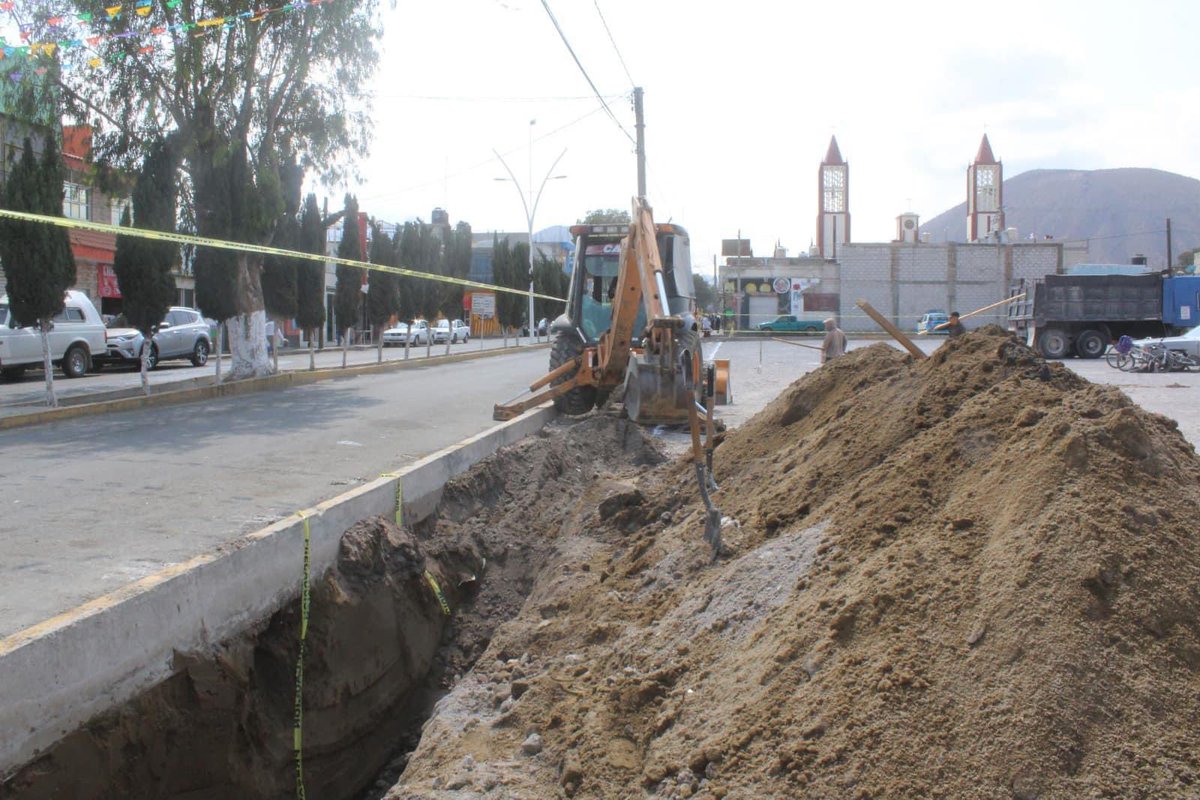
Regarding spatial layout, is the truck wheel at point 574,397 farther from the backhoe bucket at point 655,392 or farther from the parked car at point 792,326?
the parked car at point 792,326

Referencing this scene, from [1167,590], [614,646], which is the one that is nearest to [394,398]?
[614,646]

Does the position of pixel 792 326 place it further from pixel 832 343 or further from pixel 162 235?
pixel 162 235

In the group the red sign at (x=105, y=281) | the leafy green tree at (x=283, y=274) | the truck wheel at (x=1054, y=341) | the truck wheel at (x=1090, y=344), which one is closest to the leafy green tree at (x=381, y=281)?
the red sign at (x=105, y=281)

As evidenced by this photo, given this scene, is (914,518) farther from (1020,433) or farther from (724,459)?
(724,459)

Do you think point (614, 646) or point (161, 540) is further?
point (161, 540)

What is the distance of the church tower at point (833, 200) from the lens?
254 ft

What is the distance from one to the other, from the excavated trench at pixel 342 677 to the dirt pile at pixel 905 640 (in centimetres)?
100

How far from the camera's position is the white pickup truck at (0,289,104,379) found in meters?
19.3

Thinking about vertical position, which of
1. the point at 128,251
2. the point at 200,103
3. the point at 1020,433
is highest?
the point at 200,103

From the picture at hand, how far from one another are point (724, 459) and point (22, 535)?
17.4 feet

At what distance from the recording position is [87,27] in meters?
17.0

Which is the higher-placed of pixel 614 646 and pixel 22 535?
pixel 22 535

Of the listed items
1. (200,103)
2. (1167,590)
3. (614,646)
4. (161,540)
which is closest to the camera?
(1167,590)

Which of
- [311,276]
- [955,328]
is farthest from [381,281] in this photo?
[955,328]
